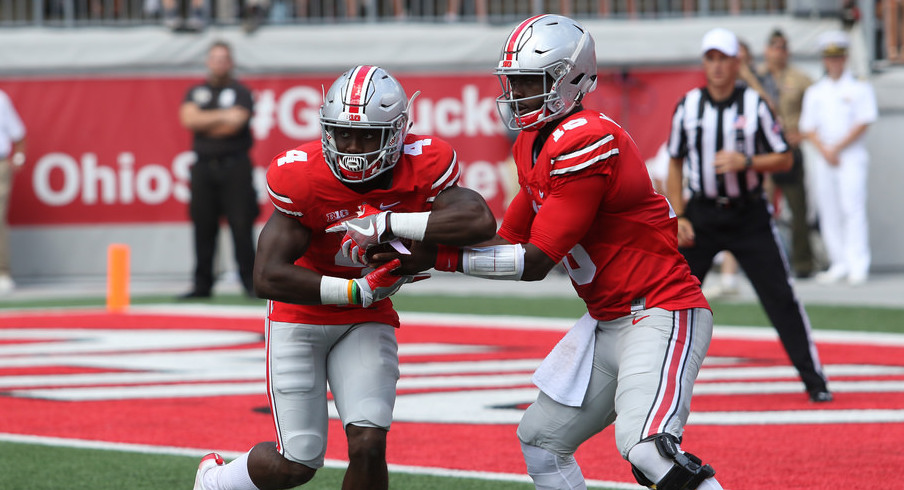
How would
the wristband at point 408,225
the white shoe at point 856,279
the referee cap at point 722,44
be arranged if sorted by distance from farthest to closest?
the white shoe at point 856,279
the referee cap at point 722,44
the wristband at point 408,225

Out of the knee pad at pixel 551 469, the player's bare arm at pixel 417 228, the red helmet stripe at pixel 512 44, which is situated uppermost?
the red helmet stripe at pixel 512 44

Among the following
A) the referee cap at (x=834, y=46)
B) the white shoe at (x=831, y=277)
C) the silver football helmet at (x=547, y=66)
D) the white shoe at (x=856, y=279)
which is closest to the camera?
the silver football helmet at (x=547, y=66)

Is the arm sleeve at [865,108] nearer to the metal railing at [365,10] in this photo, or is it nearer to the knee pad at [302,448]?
the metal railing at [365,10]

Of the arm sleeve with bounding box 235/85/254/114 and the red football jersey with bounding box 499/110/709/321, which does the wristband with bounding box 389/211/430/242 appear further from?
the arm sleeve with bounding box 235/85/254/114

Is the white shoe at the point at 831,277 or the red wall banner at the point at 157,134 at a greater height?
the red wall banner at the point at 157,134

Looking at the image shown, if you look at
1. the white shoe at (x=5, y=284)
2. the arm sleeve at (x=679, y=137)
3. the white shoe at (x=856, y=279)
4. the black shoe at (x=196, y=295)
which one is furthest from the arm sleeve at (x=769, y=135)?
the white shoe at (x=5, y=284)

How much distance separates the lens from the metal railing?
14648 millimetres

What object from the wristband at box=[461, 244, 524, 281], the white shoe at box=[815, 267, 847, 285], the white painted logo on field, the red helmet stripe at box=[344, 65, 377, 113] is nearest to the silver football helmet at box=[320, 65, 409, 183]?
the red helmet stripe at box=[344, 65, 377, 113]

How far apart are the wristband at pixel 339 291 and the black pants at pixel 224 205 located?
280 inches

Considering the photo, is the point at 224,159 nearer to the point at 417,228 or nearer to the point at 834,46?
the point at 834,46

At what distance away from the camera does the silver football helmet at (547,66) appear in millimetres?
4305

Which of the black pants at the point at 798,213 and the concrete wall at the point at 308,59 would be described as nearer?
the black pants at the point at 798,213

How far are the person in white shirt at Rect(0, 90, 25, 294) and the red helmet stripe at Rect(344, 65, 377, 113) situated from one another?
892cm

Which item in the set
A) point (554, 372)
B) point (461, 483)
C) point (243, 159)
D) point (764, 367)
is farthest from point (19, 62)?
point (554, 372)
